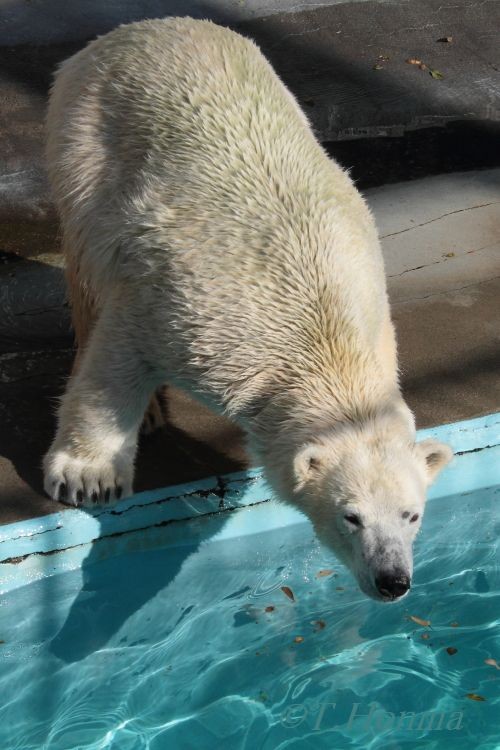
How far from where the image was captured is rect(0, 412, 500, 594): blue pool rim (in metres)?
3.59

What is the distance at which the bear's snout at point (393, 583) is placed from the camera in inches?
115

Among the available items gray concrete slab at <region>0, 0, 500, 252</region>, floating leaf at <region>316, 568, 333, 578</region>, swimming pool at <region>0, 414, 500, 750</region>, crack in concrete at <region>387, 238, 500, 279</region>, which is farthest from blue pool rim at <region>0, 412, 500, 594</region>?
gray concrete slab at <region>0, 0, 500, 252</region>

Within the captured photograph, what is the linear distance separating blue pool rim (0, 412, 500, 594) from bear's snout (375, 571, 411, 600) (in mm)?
799

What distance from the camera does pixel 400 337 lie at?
14.7 feet

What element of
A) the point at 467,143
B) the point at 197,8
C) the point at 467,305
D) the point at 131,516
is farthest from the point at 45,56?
the point at 131,516

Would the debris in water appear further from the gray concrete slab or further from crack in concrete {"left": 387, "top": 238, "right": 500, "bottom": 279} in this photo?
the gray concrete slab

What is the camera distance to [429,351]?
441 centimetres

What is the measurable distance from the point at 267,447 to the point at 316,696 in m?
0.86

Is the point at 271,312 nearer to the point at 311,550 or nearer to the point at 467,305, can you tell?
the point at 311,550

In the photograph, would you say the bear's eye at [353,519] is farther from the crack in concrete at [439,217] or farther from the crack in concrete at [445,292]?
the crack in concrete at [439,217]

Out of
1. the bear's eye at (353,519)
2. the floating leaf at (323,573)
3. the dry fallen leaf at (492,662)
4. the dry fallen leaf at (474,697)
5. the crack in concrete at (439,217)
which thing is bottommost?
the dry fallen leaf at (474,697)

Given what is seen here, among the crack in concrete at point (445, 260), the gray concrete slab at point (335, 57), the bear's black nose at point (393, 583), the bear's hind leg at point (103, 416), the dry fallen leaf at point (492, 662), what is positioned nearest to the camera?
the bear's black nose at point (393, 583)

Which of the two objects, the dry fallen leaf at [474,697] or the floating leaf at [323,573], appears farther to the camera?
the floating leaf at [323,573]

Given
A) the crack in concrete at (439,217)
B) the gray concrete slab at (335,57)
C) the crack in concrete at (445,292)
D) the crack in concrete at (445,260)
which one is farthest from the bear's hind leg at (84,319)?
the crack in concrete at (439,217)
